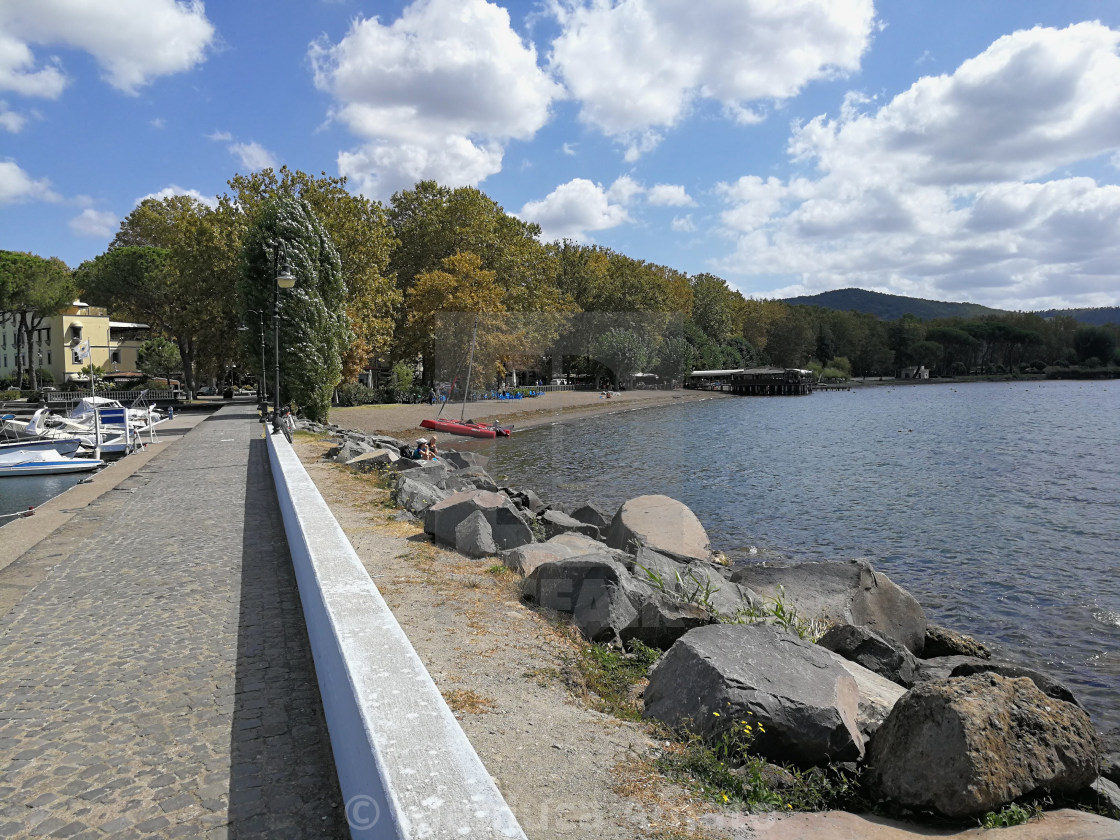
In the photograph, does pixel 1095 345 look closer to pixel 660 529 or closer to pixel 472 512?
pixel 660 529

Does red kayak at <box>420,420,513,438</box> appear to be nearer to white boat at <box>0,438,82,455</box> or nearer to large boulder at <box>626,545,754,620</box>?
white boat at <box>0,438,82,455</box>

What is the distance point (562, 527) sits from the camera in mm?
14742

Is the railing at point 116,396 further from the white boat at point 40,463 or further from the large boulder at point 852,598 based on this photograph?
the large boulder at point 852,598

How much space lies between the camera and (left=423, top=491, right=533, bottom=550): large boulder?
10.4m

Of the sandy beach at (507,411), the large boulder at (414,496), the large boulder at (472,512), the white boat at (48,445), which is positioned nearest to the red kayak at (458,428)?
the sandy beach at (507,411)

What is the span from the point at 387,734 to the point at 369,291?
1774 inches

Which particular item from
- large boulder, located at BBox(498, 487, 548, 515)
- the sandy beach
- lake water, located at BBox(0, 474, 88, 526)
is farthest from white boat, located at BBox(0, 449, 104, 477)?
large boulder, located at BBox(498, 487, 548, 515)

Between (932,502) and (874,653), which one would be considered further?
(932,502)

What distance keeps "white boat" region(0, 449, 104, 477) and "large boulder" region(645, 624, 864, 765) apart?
95.5ft

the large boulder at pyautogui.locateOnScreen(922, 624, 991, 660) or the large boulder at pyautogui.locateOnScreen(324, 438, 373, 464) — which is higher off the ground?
the large boulder at pyautogui.locateOnScreen(324, 438, 373, 464)

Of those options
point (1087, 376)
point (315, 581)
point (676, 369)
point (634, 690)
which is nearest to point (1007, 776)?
point (634, 690)

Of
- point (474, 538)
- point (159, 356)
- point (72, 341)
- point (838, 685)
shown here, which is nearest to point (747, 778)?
point (838, 685)

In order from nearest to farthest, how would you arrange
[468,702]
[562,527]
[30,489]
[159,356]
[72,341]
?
[468,702] → [562,527] → [30,489] → [72,341] → [159,356]

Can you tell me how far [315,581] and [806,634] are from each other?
19.1ft
